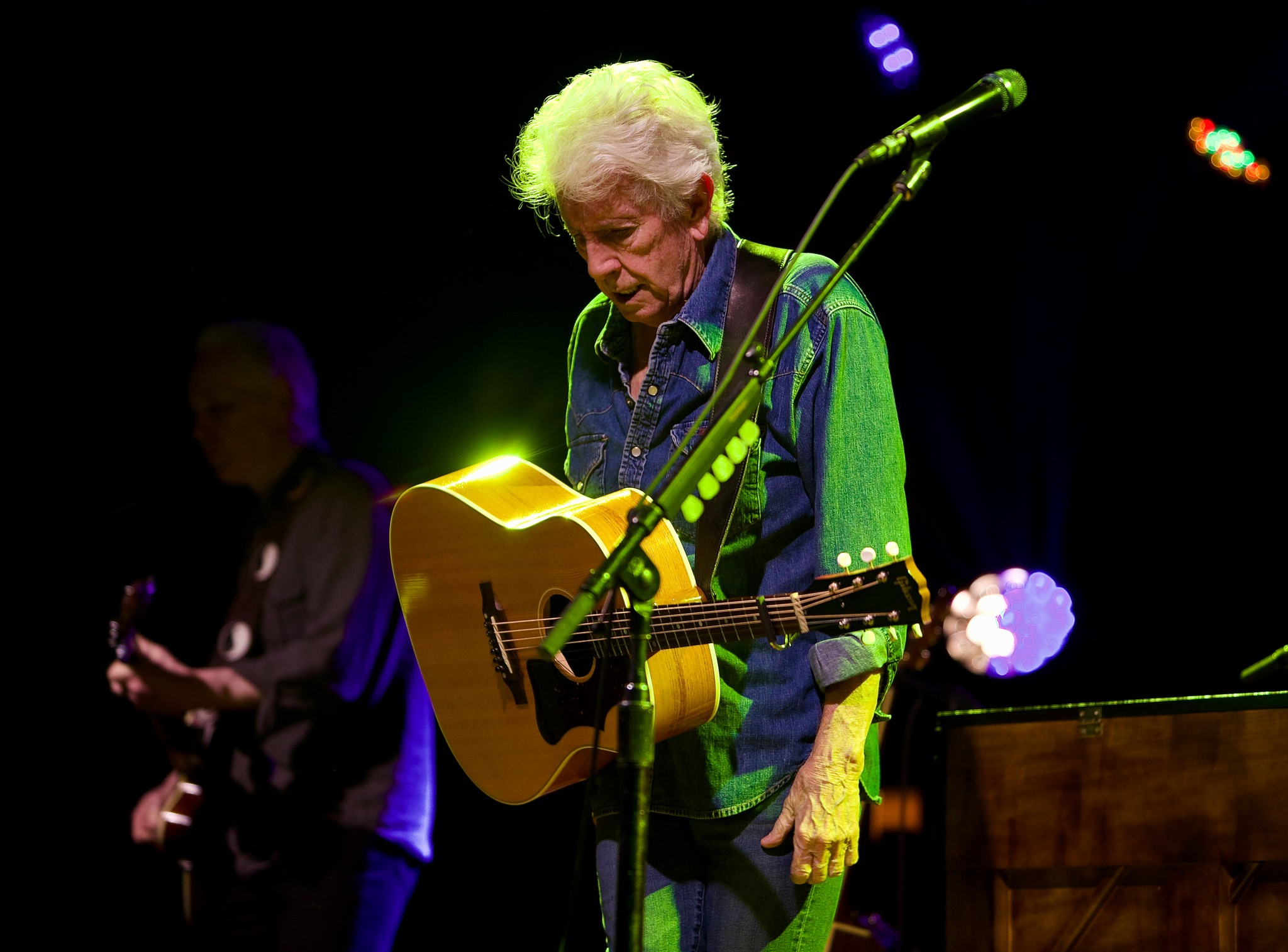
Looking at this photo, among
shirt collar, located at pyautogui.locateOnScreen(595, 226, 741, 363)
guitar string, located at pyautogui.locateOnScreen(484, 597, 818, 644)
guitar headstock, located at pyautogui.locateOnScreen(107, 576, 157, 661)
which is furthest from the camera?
guitar headstock, located at pyautogui.locateOnScreen(107, 576, 157, 661)

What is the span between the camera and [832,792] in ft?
5.68

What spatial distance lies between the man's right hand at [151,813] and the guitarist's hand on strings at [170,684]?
0.69 feet

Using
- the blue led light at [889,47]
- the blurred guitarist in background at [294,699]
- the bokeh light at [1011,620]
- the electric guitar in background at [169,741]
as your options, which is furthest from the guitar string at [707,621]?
the bokeh light at [1011,620]

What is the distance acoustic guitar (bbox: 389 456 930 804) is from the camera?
1.68 metres

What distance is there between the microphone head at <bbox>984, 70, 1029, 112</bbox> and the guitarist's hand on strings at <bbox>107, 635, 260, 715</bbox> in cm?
264

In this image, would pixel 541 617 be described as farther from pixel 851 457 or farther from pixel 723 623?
pixel 851 457

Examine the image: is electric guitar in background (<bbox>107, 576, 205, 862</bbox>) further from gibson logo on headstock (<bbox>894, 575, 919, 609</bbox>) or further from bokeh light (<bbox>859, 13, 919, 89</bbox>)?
bokeh light (<bbox>859, 13, 919, 89</bbox>)

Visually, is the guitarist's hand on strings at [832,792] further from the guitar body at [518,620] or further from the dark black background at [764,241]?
the dark black background at [764,241]

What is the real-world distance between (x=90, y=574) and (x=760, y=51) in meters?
3.00

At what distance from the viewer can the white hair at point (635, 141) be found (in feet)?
6.84

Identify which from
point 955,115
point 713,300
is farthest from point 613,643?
point 955,115

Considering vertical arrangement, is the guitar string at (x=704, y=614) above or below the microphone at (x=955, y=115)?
below

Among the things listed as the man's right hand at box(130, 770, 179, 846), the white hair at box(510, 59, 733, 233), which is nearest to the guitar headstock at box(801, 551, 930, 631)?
the white hair at box(510, 59, 733, 233)

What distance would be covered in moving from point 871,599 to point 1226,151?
3836 millimetres
